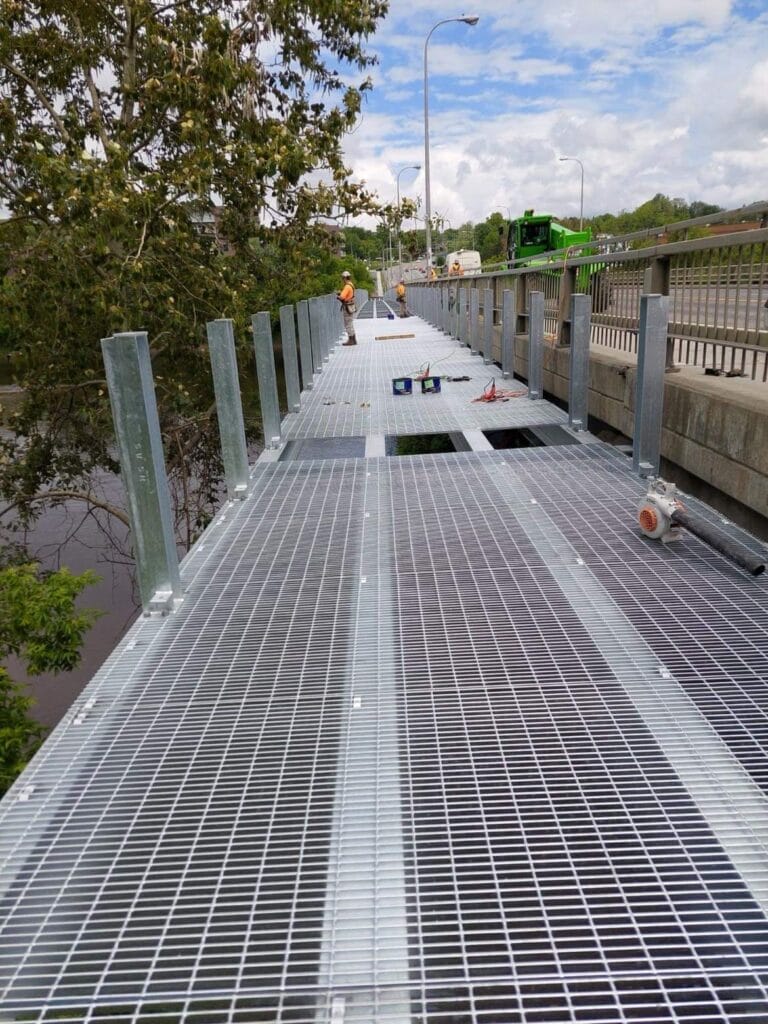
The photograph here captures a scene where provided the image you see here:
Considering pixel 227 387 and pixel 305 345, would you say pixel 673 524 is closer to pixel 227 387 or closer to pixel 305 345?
pixel 227 387

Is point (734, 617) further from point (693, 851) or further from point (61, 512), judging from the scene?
point (61, 512)

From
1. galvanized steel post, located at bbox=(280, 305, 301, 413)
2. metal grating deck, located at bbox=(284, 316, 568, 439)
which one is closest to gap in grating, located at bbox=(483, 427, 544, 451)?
metal grating deck, located at bbox=(284, 316, 568, 439)

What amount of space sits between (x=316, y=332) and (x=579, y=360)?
24.7ft

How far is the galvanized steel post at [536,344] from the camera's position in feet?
28.5

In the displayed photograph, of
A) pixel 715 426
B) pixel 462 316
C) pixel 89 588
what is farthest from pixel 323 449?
pixel 89 588

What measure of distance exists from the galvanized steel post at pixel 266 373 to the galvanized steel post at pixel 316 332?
18.1 ft

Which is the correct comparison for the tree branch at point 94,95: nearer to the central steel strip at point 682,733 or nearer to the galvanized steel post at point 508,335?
the galvanized steel post at point 508,335

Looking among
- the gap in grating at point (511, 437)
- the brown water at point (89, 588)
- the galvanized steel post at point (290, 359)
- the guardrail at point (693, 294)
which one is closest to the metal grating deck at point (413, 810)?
the guardrail at point (693, 294)

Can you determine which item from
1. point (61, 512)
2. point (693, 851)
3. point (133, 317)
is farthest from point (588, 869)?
point (61, 512)

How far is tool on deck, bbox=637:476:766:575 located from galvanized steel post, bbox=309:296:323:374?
8.89 m

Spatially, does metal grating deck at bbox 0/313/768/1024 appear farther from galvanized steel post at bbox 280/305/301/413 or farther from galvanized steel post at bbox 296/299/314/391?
galvanized steel post at bbox 296/299/314/391

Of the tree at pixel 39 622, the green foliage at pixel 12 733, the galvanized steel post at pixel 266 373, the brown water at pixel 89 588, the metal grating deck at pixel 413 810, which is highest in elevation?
the galvanized steel post at pixel 266 373

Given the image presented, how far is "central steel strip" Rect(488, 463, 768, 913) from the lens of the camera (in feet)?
6.93

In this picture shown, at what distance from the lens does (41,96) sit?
40.8 feet
